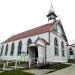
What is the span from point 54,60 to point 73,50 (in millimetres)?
16945

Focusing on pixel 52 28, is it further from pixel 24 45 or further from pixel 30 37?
pixel 24 45

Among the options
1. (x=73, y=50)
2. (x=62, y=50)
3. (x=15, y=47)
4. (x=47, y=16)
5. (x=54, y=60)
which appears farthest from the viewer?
(x=73, y=50)

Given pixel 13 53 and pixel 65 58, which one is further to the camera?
pixel 13 53

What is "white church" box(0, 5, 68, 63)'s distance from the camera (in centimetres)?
2241

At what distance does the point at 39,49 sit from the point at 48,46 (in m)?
1.96

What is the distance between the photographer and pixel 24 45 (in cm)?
2848

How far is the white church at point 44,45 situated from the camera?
73.5 feet

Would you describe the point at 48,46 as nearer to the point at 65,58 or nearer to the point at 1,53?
the point at 65,58

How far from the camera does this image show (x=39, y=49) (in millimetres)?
21766

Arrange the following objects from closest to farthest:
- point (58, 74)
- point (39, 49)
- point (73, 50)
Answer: point (58, 74)
point (39, 49)
point (73, 50)

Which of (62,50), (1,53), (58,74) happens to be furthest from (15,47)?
(58,74)

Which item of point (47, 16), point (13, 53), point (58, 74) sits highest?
point (47, 16)

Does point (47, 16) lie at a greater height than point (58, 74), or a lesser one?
greater

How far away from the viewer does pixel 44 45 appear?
22.5m
